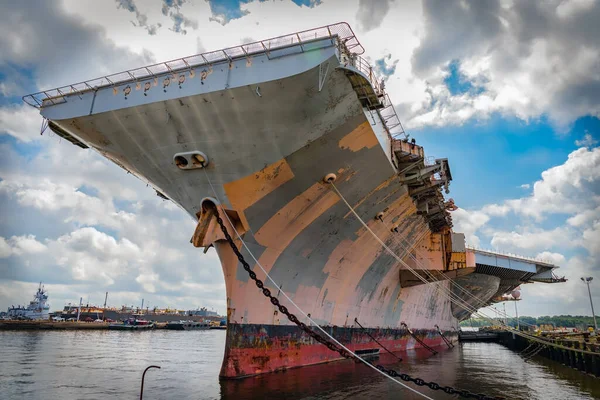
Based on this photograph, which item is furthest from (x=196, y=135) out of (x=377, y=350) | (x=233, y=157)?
(x=377, y=350)

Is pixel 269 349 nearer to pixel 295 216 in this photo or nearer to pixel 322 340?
pixel 322 340

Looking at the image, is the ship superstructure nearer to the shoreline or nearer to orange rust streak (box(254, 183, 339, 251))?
orange rust streak (box(254, 183, 339, 251))

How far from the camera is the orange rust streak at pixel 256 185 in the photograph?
337 inches

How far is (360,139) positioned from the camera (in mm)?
8719

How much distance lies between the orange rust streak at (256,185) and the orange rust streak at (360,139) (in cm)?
136

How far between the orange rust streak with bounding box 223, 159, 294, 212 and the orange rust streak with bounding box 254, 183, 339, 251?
67 centimetres

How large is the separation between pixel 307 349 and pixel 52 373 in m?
7.28

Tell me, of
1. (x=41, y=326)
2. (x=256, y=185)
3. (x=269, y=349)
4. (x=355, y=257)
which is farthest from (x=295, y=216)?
(x=41, y=326)

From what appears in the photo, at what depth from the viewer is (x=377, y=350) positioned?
49.7 ft

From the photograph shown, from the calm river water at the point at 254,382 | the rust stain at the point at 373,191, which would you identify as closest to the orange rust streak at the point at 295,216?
the rust stain at the point at 373,191

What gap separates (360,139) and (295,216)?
2.36m

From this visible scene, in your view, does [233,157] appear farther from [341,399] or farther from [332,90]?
[341,399]

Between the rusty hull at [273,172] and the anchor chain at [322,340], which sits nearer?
the anchor chain at [322,340]

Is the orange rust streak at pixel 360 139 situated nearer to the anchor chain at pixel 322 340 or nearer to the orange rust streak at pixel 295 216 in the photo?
the orange rust streak at pixel 295 216
